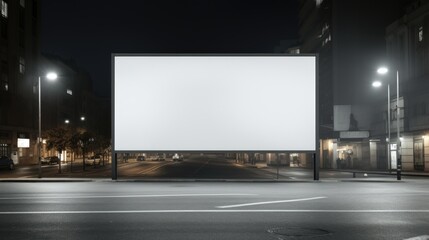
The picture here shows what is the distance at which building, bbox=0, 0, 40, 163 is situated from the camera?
75.6 m

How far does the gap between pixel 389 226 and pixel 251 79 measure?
22.3 meters

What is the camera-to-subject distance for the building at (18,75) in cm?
7562

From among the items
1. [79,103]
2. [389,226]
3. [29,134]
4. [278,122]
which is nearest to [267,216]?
[389,226]

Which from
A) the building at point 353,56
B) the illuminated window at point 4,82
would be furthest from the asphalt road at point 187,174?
the illuminated window at point 4,82

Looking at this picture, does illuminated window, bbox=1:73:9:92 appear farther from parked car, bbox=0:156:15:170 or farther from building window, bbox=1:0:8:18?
parked car, bbox=0:156:15:170

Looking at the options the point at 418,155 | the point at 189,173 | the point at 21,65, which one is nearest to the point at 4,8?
the point at 21,65

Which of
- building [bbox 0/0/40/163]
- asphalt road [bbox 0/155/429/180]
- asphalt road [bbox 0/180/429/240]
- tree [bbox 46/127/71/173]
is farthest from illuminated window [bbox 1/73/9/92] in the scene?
asphalt road [bbox 0/180/429/240]

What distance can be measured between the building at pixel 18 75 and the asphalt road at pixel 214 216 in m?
56.8

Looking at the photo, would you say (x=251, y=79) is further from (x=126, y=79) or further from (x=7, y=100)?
(x=7, y=100)

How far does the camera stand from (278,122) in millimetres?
35781

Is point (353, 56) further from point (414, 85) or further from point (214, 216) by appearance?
point (214, 216)

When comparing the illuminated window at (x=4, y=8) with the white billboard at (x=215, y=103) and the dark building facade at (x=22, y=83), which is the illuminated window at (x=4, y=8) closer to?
the dark building facade at (x=22, y=83)

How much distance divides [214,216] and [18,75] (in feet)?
231

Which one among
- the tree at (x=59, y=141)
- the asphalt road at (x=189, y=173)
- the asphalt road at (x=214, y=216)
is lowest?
the asphalt road at (x=189, y=173)
